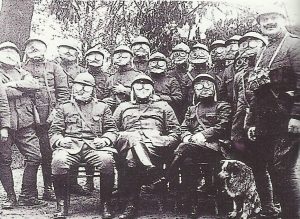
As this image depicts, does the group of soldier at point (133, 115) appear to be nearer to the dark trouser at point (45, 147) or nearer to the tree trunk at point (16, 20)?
the dark trouser at point (45, 147)

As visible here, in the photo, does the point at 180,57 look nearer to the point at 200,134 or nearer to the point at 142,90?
the point at 142,90

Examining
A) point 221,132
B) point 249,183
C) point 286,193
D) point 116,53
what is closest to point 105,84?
point 116,53

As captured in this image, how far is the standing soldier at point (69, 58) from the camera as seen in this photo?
4.53m

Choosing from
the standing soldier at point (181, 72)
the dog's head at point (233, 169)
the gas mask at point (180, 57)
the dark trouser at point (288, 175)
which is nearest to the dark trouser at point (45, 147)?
the standing soldier at point (181, 72)

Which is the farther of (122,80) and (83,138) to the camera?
(122,80)

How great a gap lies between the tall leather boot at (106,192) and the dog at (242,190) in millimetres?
923

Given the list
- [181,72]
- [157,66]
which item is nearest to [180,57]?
[181,72]

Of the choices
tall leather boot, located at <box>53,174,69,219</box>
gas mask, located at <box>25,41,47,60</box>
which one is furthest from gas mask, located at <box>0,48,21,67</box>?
tall leather boot, located at <box>53,174,69,219</box>

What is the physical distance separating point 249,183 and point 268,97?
2.51 feet

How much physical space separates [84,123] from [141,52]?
107 cm

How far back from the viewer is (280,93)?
8.32 feet

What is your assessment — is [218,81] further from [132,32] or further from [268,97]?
[268,97]

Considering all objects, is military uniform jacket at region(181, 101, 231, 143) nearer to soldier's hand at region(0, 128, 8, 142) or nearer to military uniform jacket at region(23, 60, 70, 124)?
military uniform jacket at region(23, 60, 70, 124)

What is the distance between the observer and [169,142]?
3.84 m
